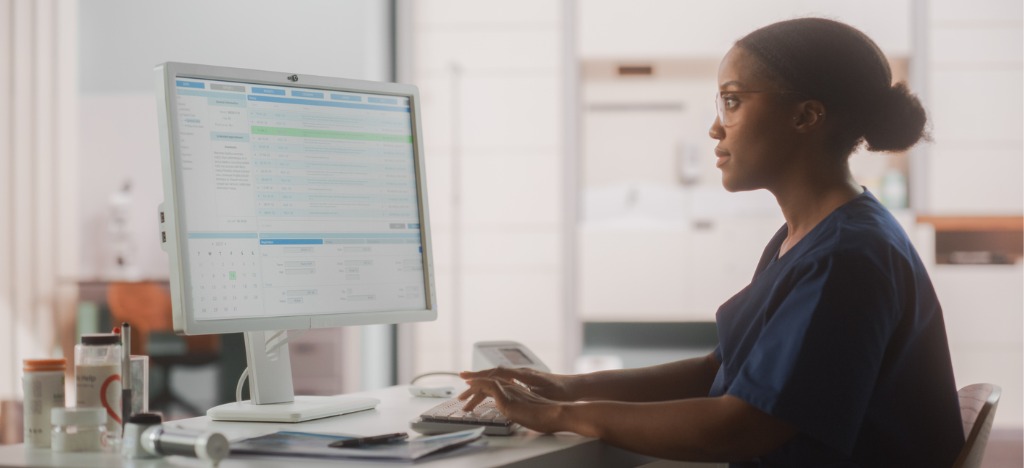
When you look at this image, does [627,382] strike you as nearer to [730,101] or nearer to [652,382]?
[652,382]

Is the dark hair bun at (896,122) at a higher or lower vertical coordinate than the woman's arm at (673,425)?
higher

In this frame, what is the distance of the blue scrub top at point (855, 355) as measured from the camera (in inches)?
47.6

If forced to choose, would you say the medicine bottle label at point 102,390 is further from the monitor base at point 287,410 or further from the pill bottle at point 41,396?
the monitor base at point 287,410

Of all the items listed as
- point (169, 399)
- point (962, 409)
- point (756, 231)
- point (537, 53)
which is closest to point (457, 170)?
point (537, 53)

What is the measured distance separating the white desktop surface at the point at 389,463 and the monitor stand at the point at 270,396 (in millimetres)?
17

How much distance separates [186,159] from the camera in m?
1.45

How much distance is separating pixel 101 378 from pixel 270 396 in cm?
32

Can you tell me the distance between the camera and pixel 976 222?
4.64 metres

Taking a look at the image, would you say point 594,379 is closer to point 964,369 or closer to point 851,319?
point 851,319

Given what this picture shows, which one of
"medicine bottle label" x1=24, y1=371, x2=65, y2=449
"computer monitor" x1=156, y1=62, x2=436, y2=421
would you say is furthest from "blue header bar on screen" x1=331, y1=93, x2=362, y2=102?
"medicine bottle label" x1=24, y1=371, x2=65, y2=449

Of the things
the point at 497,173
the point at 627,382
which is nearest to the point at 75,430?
the point at 627,382

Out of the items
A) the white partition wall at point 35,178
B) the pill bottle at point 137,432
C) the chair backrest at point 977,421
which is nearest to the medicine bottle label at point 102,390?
the pill bottle at point 137,432

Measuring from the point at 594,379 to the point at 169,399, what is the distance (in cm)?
374

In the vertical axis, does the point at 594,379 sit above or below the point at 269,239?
below
